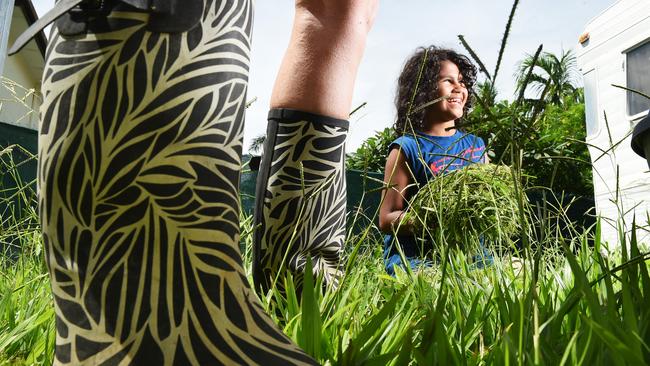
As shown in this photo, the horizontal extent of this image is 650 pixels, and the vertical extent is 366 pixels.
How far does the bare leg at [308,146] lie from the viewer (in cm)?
112

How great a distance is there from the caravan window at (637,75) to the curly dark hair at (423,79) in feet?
11.3

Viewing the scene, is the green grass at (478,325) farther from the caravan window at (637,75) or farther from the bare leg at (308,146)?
the caravan window at (637,75)

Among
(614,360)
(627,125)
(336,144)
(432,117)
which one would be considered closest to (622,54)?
(627,125)

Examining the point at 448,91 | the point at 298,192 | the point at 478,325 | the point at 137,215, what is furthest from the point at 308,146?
the point at 448,91

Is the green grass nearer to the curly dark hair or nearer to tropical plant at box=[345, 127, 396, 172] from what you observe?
tropical plant at box=[345, 127, 396, 172]

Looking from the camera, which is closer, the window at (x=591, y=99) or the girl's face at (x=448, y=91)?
the girl's face at (x=448, y=91)

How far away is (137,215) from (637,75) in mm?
6793

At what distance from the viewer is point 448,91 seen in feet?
10.0

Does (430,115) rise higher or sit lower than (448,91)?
lower

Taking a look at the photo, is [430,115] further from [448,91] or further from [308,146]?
[308,146]

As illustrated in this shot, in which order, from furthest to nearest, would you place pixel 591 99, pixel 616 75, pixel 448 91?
pixel 591 99
pixel 616 75
pixel 448 91

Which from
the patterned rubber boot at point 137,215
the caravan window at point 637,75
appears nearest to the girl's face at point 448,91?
the patterned rubber boot at point 137,215

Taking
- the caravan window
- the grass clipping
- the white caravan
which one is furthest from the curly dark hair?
the caravan window

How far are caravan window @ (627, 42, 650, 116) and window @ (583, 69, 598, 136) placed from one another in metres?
0.51
